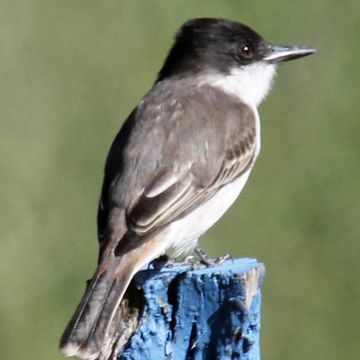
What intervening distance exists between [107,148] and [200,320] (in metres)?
4.53

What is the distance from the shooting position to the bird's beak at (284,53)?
9.84 m

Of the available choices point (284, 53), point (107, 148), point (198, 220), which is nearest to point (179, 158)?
point (198, 220)

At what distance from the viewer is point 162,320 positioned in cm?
752

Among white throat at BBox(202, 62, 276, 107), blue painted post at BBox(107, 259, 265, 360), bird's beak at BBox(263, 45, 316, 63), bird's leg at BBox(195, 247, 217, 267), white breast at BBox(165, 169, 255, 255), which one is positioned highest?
bird's beak at BBox(263, 45, 316, 63)

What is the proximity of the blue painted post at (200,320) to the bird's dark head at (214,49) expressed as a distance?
2.32 metres

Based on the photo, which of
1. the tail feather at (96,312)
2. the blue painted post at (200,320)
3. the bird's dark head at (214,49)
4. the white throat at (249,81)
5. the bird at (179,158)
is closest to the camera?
the blue painted post at (200,320)

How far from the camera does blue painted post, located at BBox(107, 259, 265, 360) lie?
24.4ft

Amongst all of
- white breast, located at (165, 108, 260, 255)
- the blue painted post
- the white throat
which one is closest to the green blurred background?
the white throat

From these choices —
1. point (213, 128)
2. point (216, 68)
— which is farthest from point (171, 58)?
point (213, 128)

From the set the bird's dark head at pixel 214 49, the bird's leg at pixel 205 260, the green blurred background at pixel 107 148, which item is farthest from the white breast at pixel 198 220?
the green blurred background at pixel 107 148

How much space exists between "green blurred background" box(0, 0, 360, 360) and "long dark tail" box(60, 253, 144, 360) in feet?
8.94

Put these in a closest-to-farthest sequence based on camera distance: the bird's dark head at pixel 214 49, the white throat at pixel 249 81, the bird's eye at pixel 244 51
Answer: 1. the white throat at pixel 249 81
2. the bird's dark head at pixel 214 49
3. the bird's eye at pixel 244 51

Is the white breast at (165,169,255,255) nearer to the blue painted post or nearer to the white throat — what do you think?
the white throat

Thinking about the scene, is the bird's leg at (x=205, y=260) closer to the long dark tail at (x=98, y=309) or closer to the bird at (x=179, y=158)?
the bird at (x=179, y=158)
